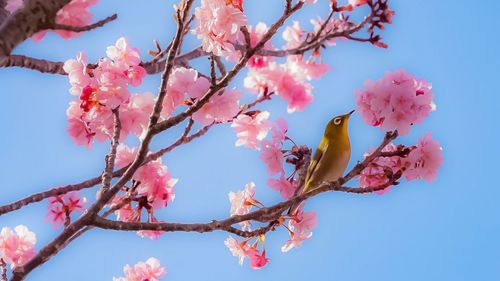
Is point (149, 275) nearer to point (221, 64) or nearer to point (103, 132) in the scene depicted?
point (103, 132)

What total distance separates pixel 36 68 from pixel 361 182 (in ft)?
8.02

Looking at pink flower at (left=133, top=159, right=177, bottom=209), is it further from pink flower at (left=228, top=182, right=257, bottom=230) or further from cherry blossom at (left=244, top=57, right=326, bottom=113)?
cherry blossom at (left=244, top=57, right=326, bottom=113)

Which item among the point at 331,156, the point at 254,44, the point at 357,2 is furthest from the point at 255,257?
the point at 254,44

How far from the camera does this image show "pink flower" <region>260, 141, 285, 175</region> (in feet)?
15.4

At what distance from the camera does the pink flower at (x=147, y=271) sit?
4691 millimetres

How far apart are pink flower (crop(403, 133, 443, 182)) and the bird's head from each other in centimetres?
108

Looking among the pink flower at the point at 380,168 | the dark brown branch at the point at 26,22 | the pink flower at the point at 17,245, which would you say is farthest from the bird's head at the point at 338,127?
the dark brown branch at the point at 26,22

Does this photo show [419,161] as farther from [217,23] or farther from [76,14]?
[76,14]

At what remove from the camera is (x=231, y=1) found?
12.6 ft

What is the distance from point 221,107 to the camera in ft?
12.3

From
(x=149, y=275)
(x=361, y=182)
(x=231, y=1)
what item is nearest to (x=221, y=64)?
(x=231, y=1)

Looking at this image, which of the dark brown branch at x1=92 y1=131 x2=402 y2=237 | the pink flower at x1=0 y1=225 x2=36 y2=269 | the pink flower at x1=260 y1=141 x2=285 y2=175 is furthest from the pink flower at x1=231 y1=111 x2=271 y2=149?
the pink flower at x1=0 y1=225 x2=36 y2=269

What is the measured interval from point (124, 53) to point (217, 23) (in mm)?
721

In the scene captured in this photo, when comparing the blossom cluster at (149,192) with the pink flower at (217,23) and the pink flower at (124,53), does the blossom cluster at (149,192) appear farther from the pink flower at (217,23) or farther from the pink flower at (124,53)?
the pink flower at (217,23)
